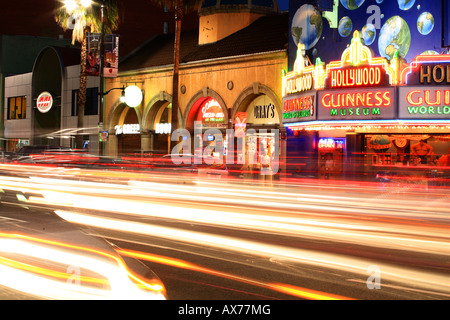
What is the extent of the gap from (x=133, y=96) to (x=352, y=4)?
1819cm

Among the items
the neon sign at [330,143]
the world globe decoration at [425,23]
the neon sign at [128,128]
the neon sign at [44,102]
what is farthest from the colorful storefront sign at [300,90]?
the neon sign at [44,102]

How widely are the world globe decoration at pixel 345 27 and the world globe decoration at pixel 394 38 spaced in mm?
1880

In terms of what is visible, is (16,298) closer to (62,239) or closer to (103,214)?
(62,239)

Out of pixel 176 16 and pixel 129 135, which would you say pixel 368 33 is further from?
pixel 129 135

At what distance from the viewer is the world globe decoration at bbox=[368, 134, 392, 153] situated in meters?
28.2

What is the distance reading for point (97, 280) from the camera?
6.02 metres

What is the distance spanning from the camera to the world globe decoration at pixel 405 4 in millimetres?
26080

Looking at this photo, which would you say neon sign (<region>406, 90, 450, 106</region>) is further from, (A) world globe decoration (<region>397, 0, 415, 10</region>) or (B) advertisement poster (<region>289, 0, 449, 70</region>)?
(A) world globe decoration (<region>397, 0, 415, 10</region>)

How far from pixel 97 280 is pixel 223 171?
76.0ft

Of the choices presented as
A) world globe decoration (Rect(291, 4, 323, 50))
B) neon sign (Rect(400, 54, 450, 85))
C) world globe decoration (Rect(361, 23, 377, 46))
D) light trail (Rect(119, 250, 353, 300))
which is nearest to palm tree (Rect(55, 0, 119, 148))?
world globe decoration (Rect(291, 4, 323, 50))

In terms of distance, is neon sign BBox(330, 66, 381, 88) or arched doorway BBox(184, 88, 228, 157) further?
arched doorway BBox(184, 88, 228, 157)

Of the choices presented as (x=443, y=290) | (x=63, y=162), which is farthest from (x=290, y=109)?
(x=443, y=290)

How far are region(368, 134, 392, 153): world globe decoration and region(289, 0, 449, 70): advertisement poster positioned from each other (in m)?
3.99

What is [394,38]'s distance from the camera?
26.6 meters
